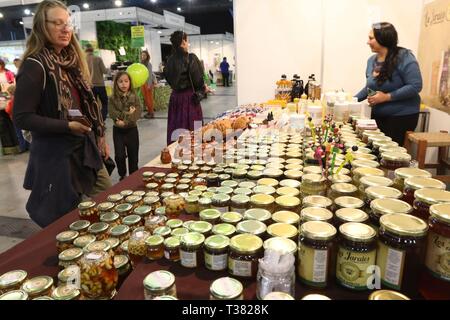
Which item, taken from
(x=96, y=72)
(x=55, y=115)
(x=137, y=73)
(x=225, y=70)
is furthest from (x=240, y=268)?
(x=225, y=70)

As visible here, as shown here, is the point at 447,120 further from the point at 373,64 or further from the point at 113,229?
the point at 113,229

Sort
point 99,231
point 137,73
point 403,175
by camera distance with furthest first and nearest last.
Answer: point 137,73 → point 99,231 → point 403,175

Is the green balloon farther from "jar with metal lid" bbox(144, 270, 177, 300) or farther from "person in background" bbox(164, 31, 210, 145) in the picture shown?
"jar with metal lid" bbox(144, 270, 177, 300)

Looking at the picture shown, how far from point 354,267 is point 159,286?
0.48m

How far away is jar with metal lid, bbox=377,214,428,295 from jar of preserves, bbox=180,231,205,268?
0.48 m

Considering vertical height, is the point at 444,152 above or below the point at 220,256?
below

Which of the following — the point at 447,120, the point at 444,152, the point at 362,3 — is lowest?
the point at 444,152

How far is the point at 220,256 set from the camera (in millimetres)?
903

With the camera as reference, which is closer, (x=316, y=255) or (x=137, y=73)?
(x=316, y=255)

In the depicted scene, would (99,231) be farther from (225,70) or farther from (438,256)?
(225,70)

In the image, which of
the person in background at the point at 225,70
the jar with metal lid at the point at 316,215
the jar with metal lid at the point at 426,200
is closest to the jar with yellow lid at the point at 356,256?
the jar with metal lid at the point at 316,215

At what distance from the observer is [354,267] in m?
0.80
